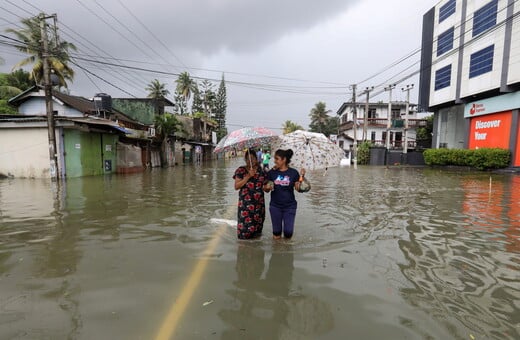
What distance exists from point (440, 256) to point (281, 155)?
9.58ft

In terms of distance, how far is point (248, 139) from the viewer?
4.68 metres

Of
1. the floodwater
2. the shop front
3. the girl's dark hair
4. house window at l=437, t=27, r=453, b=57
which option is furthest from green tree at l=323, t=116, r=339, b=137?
the girl's dark hair

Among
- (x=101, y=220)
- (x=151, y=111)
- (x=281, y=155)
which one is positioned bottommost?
(x=101, y=220)

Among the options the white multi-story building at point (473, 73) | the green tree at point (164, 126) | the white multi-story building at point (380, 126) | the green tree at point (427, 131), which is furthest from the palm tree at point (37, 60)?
the green tree at point (427, 131)

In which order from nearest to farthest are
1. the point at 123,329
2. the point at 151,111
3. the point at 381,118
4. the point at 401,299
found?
the point at 123,329
the point at 401,299
the point at 151,111
the point at 381,118

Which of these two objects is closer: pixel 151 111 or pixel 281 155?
pixel 281 155

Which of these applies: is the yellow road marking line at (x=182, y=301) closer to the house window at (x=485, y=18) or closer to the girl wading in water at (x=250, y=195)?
the girl wading in water at (x=250, y=195)

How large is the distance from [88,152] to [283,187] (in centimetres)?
1799

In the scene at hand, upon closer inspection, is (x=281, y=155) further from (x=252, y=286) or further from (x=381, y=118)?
(x=381, y=118)

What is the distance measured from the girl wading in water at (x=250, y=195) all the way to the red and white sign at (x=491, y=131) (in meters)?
24.6

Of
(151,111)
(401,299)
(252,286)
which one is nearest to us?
(401,299)

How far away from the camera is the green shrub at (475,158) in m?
21.7

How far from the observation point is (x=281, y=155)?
4.63m

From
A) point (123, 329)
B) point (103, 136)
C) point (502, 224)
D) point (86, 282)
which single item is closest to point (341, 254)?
point (123, 329)
